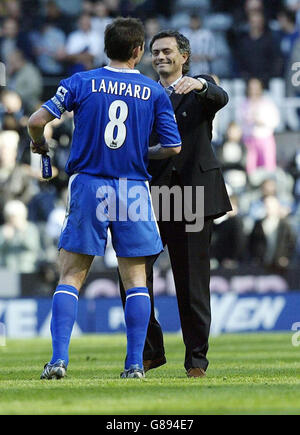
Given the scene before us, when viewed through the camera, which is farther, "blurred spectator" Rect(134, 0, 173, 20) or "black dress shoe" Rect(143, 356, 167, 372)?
"blurred spectator" Rect(134, 0, 173, 20)

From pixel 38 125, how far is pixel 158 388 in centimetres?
177

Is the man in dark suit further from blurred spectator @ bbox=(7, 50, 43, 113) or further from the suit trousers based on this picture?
blurred spectator @ bbox=(7, 50, 43, 113)

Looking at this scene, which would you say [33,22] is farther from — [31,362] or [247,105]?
[31,362]

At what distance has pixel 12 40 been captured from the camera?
18406 millimetres

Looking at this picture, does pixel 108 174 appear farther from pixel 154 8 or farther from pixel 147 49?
pixel 154 8

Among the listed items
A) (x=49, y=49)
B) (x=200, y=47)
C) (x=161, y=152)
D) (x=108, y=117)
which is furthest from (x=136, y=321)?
(x=49, y=49)

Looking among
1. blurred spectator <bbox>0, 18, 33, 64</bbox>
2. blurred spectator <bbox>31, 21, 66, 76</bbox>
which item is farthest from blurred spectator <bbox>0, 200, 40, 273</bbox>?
blurred spectator <bbox>0, 18, 33, 64</bbox>

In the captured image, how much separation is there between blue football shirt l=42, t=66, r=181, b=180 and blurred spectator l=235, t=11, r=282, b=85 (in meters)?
11.6

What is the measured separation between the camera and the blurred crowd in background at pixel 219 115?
50.4 ft

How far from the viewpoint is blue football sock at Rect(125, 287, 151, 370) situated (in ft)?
21.7

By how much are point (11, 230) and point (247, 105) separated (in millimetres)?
4552

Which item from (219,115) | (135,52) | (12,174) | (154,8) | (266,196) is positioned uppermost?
(135,52)
